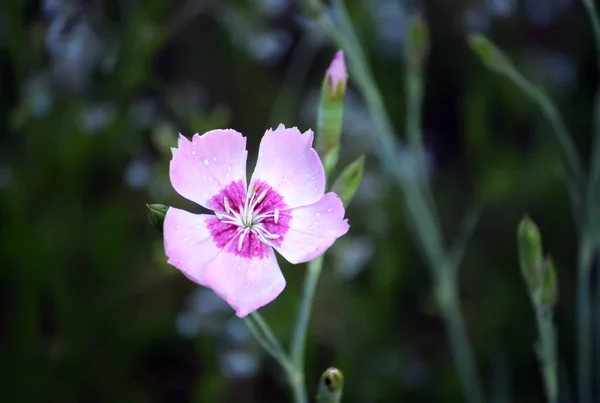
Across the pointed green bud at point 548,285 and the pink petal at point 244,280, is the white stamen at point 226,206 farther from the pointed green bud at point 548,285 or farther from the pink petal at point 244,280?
the pointed green bud at point 548,285

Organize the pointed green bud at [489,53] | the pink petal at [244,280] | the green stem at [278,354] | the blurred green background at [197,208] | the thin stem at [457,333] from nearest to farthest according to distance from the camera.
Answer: the pink petal at [244,280] → the green stem at [278,354] → the pointed green bud at [489,53] → the thin stem at [457,333] → the blurred green background at [197,208]

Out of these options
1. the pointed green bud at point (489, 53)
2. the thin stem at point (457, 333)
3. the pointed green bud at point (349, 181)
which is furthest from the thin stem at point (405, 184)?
the pointed green bud at point (349, 181)

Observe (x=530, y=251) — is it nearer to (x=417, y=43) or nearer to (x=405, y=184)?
(x=405, y=184)

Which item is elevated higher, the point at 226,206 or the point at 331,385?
the point at 226,206

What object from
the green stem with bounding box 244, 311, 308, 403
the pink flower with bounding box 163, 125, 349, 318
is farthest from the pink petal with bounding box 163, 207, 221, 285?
the green stem with bounding box 244, 311, 308, 403

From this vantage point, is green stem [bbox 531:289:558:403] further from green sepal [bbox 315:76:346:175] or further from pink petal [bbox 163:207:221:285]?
pink petal [bbox 163:207:221:285]

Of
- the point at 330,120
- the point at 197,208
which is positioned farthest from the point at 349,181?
the point at 197,208

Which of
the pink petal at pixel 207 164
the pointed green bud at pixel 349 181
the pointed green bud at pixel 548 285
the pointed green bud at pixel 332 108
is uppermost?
the pointed green bud at pixel 332 108
